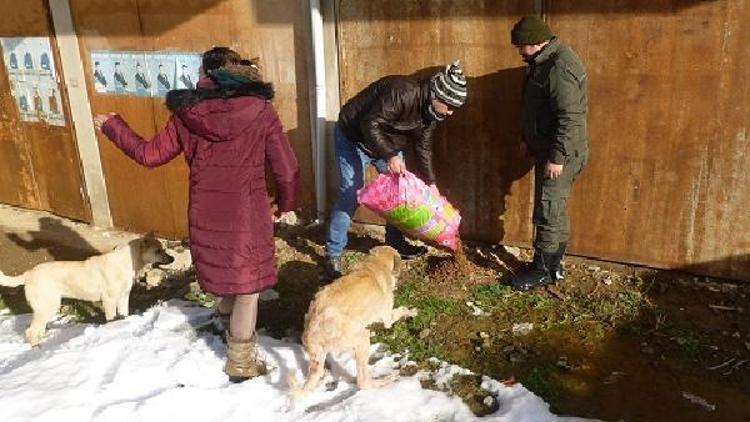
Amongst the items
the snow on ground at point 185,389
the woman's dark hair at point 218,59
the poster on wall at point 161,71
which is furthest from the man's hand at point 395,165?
the poster on wall at point 161,71

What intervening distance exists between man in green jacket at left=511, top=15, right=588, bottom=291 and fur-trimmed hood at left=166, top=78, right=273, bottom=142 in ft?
6.98

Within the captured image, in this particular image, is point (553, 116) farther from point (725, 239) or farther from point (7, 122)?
point (7, 122)

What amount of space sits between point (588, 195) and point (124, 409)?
13.1 feet

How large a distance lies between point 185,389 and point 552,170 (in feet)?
10.2

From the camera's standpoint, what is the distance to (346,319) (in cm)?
387

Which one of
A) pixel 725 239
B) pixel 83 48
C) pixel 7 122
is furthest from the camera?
pixel 7 122

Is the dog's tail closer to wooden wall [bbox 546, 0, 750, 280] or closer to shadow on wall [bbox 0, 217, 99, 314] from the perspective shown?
shadow on wall [bbox 0, 217, 99, 314]

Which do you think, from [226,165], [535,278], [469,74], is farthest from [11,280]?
[535,278]

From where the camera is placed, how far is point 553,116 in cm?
482

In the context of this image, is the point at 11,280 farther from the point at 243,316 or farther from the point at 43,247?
the point at 43,247

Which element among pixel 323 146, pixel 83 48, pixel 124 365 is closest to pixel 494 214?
pixel 323 146

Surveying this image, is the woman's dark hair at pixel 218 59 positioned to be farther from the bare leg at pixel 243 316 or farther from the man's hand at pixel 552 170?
the man's hand at pixel 552 170

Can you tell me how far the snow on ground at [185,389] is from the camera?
3.94 m

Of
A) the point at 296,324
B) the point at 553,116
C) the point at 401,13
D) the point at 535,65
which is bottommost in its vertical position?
the point at 296,324
